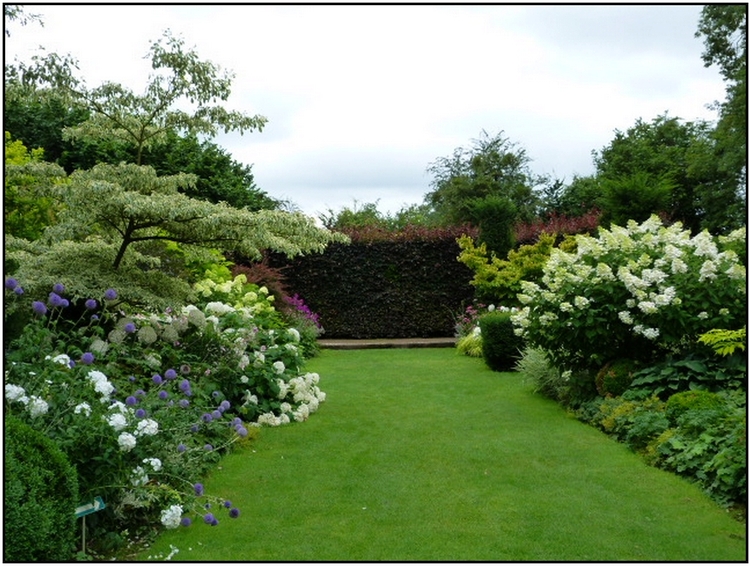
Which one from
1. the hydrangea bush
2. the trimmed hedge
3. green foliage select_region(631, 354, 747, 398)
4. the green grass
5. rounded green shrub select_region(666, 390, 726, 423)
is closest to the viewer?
the hydrangea bush

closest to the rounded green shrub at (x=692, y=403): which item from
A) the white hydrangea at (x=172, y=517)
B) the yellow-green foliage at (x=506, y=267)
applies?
the white hydrangea at (x=172, y=517)

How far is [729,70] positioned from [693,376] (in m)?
17.9

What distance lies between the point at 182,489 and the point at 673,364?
494cm

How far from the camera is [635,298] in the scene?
774 cm

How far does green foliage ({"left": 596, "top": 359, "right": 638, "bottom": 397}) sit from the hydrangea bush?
3.19 meters

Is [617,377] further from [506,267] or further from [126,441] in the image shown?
[506,267]

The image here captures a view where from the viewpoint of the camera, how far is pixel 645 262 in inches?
310

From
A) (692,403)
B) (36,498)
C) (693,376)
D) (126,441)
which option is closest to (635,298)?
(693,376)

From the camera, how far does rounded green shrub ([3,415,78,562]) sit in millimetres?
3492

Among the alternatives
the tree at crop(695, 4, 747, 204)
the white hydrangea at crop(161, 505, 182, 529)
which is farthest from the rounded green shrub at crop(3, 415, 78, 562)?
the tree at crop(695, 4, 747, 204)

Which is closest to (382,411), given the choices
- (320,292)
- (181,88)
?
(181,88)

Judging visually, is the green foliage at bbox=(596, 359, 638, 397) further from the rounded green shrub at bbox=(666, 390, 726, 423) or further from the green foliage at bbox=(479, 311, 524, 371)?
the green foliage at bbox=(479, 311, 524, 371)

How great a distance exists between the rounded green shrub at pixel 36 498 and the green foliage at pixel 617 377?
563 cm

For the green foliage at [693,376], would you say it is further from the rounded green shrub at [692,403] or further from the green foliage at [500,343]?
the green foliage at [500,343]
